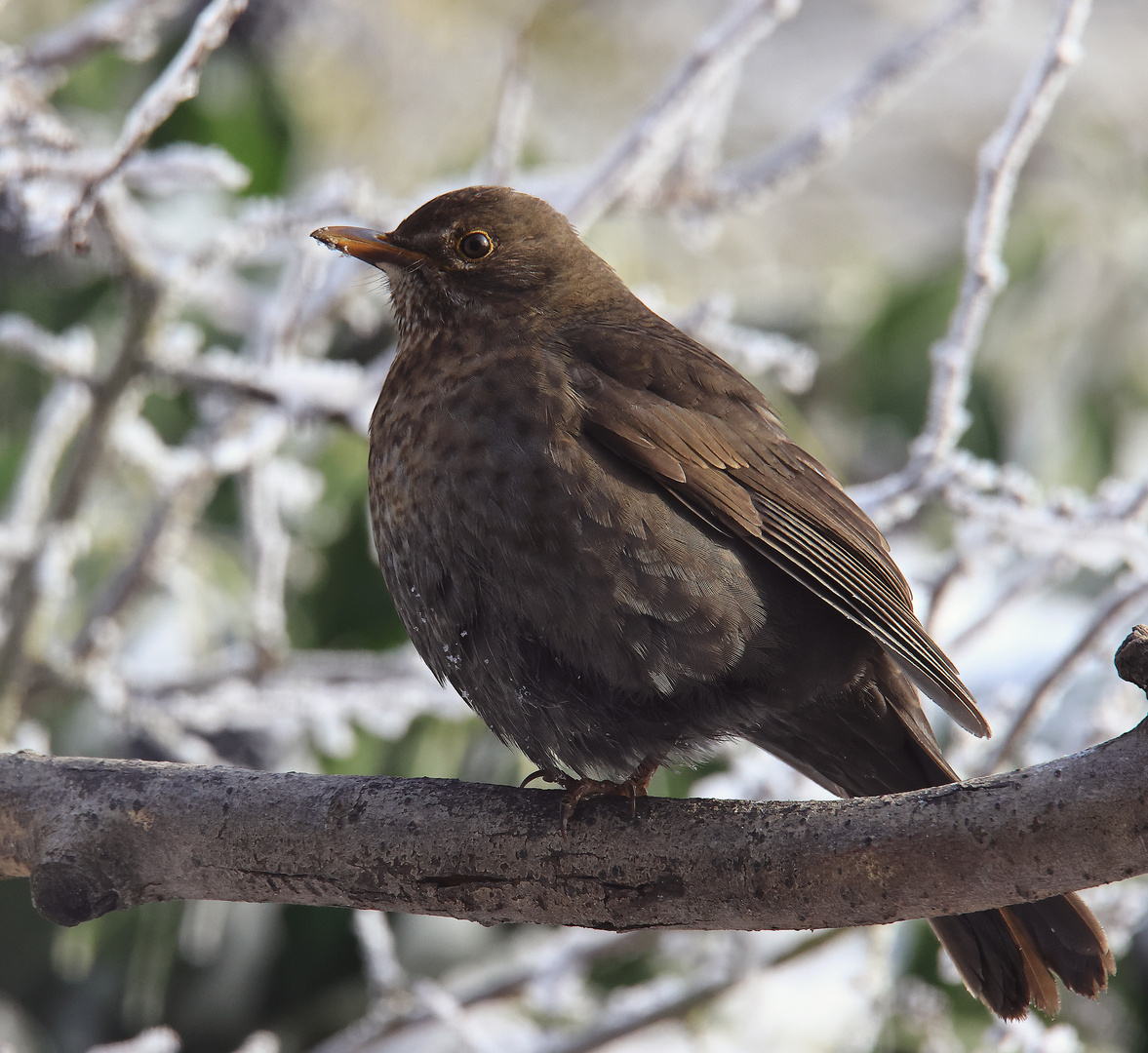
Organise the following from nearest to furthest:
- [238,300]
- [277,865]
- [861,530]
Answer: [277,865] < [861,530] < [238,300]

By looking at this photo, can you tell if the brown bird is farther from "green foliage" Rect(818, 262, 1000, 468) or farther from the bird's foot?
"green foliage" Rect(818, 262, 1000, 468)

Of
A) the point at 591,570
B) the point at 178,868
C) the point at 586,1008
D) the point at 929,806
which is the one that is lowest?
the point at 586,1008

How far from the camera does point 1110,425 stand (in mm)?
5109

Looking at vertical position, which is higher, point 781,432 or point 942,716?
point 781,432

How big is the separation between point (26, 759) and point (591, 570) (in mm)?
1113

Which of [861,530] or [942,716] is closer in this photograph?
[861,530]

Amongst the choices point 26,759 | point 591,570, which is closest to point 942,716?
point 591,570

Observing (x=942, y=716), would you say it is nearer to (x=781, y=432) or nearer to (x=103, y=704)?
(x=781, y=432)

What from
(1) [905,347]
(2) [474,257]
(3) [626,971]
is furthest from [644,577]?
(1) [905,347]

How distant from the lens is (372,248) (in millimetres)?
2992

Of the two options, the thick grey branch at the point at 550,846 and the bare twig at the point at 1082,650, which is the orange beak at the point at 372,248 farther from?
the bare twig at the point at 1082,650

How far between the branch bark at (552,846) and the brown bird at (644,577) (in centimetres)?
19

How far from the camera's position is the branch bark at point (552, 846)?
2049mm

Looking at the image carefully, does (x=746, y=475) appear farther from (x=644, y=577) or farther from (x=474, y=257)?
(x=474, y=257)
